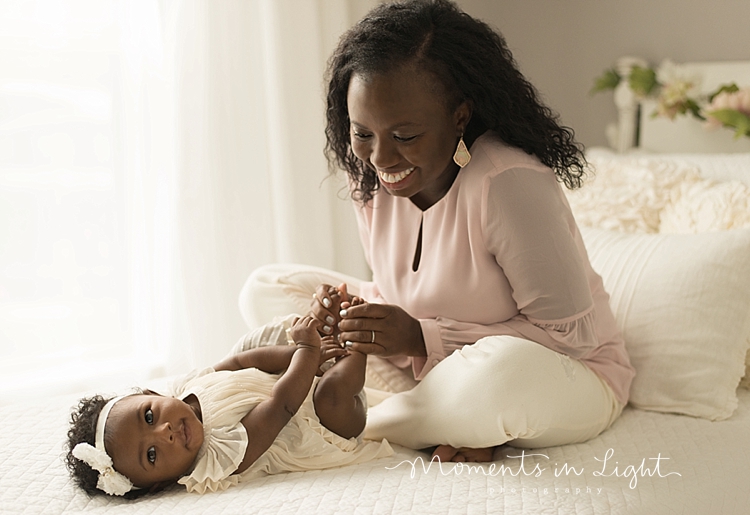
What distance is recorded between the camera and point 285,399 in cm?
129

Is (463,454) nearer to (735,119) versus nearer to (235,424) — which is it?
(235,424)

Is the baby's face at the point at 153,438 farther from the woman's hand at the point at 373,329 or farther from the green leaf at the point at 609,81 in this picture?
the green leaf at the point at 609,81

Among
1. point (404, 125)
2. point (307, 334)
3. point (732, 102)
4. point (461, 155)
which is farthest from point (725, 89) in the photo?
point (307, 334)

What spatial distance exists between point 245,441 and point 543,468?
512 mm

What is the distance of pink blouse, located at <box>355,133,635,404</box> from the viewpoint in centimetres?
139

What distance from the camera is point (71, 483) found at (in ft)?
4.04

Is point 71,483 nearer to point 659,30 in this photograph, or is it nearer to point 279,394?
point 279,394

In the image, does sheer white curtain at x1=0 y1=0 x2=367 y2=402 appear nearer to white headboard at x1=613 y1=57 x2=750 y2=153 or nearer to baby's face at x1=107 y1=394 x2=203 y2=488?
white headboard at x1=613 y1=57 x2=750 y2=153

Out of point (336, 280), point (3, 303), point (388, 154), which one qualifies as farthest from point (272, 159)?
point (388, 154)

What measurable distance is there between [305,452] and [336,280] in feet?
2.05

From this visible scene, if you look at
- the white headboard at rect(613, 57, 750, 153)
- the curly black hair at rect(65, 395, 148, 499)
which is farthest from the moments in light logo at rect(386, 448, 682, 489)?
the white headboard at rect(613, 57, 750, 153)

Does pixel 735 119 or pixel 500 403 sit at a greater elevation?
pixel 735 119

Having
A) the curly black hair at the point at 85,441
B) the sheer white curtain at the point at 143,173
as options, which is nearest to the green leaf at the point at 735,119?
the sheer white curtain at the point at 143,173

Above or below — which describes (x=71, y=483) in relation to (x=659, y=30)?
below
